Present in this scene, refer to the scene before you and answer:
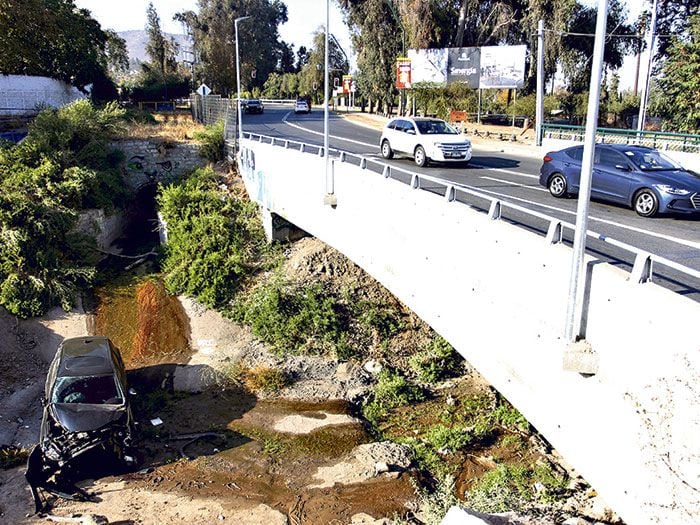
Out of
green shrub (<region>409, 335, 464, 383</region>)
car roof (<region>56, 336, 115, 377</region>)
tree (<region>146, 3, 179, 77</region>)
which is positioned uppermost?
tree (<region>146, 3, 179, 77</region>)

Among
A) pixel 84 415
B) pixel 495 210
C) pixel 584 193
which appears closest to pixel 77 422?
pixel 84 415

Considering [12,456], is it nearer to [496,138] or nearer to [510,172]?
[510,172]

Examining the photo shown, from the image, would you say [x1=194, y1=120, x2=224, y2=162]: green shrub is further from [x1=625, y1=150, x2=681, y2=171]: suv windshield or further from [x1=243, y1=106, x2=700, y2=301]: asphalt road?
[x1=625, y1=150, x2=681, y2=171]: suv windshield

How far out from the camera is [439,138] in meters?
21.6

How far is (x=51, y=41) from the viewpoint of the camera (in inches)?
1534

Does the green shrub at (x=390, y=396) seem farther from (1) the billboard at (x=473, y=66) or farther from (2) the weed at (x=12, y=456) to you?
(1) the billboard at (x=473, y=66)

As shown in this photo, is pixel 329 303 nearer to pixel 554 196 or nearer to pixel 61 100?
pixel 554 196

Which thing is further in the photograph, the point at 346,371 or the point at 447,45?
the point at 447,45

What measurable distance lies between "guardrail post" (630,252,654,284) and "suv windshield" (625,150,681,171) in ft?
28.7

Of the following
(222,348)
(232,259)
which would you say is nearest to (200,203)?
(232,259)

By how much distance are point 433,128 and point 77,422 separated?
1638cm

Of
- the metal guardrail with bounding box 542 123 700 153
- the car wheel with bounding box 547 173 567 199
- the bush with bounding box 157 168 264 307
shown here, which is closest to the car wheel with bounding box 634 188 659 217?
the car wheel with bounding box 547 173 567 199

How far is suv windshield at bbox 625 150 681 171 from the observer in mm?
14188

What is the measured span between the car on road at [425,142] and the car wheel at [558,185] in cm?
564
